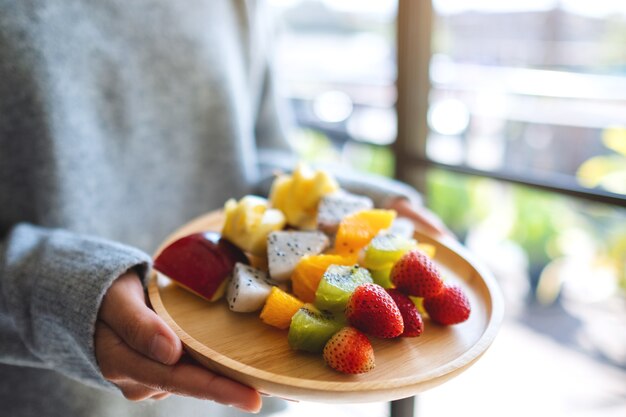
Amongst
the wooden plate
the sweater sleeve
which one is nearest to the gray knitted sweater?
the sweater sleeve

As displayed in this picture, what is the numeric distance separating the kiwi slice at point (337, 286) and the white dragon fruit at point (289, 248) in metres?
0.08

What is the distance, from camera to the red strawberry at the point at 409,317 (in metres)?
0.75

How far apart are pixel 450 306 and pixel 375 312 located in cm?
14

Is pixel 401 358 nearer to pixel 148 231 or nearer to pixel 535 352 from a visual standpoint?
pixel 148 231

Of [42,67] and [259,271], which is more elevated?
[42,67]

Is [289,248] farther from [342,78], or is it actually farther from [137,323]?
[342,78]

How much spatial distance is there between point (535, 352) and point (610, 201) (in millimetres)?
657

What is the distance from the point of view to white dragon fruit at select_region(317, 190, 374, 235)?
92 centimetres

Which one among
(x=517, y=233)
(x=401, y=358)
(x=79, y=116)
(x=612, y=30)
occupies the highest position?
(x=612, y=30)

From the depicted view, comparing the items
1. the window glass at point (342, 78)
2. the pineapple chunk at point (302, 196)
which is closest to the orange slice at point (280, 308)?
the pineapple chunk at point (302, 196)

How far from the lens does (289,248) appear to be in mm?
855

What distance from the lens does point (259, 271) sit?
869 millimetres

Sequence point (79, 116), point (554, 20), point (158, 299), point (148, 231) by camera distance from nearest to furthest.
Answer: point (158, 299)
point (79, 116)
point (148, 231)
point (554, 20)

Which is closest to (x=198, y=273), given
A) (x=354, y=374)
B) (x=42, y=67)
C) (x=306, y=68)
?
(x=354, y=374)
